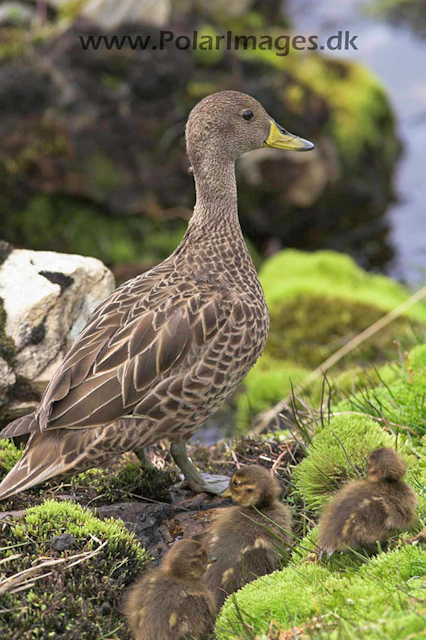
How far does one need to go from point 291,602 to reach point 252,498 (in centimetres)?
59

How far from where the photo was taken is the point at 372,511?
3.35m

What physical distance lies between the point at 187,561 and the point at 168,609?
0.21 m

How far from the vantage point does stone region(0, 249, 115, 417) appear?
4.59 metres

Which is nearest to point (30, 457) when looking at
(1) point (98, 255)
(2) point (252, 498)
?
(2) point (252, 498)

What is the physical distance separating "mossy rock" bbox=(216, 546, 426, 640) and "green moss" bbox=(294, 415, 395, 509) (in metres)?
0.63

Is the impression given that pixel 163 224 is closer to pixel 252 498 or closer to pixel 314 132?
pixel 314 132

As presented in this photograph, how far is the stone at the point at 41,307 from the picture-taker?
4.59 metres

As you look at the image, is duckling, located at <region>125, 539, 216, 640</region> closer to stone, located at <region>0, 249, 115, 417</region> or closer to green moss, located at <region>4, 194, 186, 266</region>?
stone, located at <region>0, 249, 115, 417</region>

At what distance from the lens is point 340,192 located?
408 inches

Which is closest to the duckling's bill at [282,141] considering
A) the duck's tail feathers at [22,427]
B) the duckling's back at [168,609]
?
the duck's tail feathers at [22,427]

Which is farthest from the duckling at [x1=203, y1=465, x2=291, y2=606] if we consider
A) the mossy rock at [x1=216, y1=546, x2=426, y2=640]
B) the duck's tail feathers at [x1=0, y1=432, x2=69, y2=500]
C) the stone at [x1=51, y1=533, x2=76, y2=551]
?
the duck's tail feathers at [x1=0, y1=432, x2=69, y2=500]

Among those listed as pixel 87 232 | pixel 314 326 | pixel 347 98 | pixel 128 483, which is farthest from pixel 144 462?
pixel 347 98

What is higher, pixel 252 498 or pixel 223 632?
pixel 252 498

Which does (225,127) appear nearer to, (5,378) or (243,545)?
(5,378)
